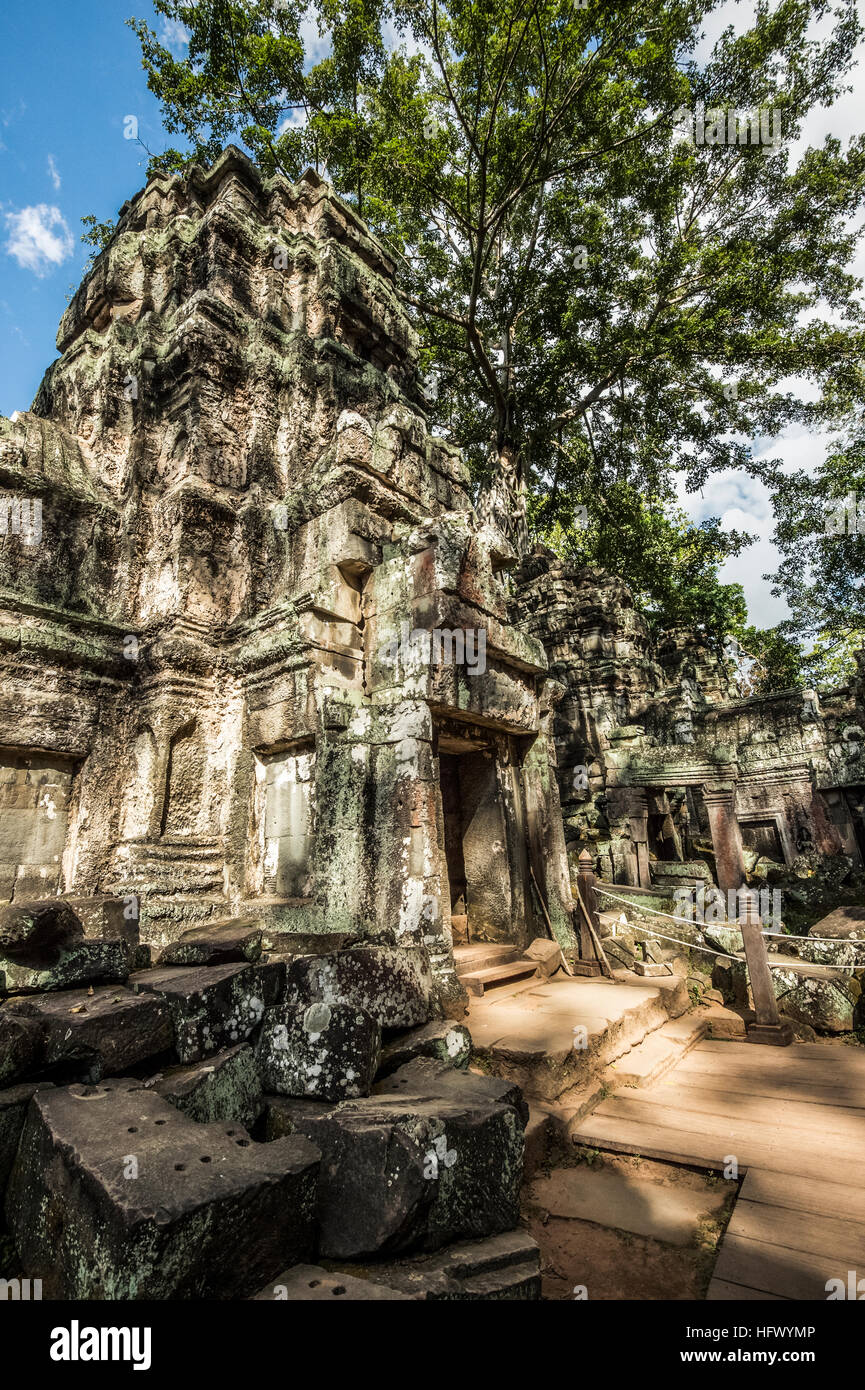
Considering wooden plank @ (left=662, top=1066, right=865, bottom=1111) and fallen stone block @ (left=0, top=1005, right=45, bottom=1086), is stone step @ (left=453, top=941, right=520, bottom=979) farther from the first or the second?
fallen stone block @ (left=0, top=1005, right=45, bottom=1086)

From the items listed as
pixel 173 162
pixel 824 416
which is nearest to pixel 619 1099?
pixel 173 162

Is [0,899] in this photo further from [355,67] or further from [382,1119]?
[355,67]

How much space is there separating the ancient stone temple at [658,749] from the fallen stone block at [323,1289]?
11.0m

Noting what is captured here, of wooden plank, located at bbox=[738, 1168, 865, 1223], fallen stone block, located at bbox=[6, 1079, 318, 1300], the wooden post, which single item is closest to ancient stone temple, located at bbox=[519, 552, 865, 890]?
the wooden post

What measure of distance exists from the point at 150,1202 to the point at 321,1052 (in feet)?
3.43

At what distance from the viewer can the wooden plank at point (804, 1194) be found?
8.92 ft

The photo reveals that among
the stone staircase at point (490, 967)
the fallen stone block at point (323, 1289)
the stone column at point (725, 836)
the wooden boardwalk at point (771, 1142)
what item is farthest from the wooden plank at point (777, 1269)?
the stone column at point (725, 836)

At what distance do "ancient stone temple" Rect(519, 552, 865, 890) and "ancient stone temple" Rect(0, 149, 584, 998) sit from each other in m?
6.72

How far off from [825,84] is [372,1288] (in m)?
20.9

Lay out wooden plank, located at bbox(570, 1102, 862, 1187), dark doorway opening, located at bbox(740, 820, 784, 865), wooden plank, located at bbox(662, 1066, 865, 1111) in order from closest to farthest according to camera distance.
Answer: wooden plank, located at bbox(570, 1102, 862, 1187) < wooden plank, located at bbox(662, 1066, 865, 1111) < dark doorway opening, located at bbox(740, 820, 784, 865)

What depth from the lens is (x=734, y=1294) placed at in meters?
2.21

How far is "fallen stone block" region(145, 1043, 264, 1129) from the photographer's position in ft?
8.39

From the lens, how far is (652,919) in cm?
868

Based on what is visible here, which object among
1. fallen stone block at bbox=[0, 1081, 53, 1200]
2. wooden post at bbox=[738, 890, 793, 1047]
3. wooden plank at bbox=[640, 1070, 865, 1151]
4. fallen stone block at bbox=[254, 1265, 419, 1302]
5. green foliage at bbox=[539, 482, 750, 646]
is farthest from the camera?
green foliage at bbox=[539, 482, 750, 646]
